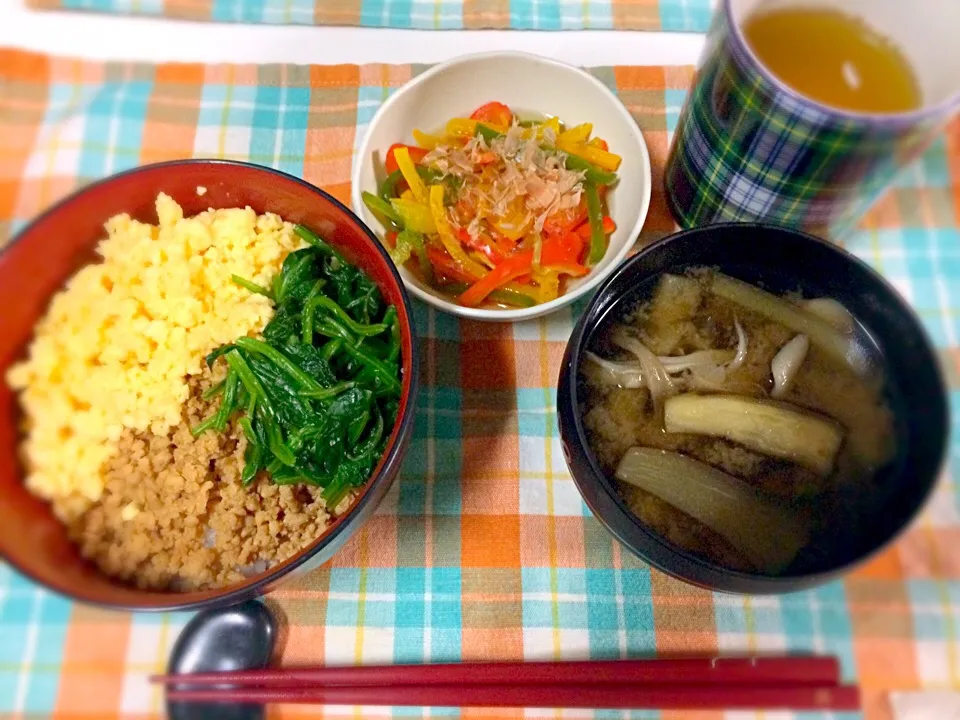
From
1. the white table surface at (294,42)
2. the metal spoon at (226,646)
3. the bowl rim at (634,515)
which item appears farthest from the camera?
the white table surface at (294,42)

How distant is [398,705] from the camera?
0.75 m

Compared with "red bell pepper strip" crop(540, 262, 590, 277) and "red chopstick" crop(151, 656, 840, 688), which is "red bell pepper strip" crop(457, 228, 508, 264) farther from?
"red chopstick" crop(151, 656, 840, 688)

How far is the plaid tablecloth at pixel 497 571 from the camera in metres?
0.73

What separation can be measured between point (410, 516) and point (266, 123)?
0.66m

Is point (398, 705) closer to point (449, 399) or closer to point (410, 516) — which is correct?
point (410, 516)

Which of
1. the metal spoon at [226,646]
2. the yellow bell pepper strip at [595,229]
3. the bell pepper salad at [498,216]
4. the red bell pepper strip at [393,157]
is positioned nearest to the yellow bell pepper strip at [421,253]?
the bell pepper salad at [498,216]

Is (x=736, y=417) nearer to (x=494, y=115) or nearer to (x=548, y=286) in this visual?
(x=548, y=286)

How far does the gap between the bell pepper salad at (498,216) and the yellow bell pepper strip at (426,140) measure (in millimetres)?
24

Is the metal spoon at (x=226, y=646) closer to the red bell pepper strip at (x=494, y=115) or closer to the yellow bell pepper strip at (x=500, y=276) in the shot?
the yellow bell pepper strip at (x=500, y=276)

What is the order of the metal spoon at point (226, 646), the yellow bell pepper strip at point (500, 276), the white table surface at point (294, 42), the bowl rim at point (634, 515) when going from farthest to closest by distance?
the white table surface at point (294, 42), the yellow bell pepper strip at point (500, 276), the metal spoon at point (226, 646), the bowl rim at point (634, 515)

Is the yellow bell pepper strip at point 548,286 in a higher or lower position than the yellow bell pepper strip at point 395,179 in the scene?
lower

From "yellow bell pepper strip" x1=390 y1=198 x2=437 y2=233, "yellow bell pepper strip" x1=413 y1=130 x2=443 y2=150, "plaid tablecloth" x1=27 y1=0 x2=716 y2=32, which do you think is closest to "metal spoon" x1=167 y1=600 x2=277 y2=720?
"yellow bell pepper strip" x1=390 y1=198 x2=437 y2=233

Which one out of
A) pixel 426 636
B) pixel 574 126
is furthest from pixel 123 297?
pixel 574 126

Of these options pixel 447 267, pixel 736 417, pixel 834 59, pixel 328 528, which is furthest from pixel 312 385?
pixel 834 59
